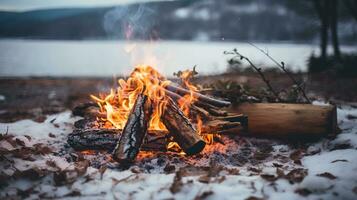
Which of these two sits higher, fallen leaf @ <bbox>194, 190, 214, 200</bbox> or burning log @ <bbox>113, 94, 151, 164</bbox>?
burning log @ <bbox>113, 94, 151, 164</bbox>

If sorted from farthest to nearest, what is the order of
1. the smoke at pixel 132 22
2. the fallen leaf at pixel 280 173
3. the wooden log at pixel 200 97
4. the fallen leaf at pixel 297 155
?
the smoke at pixel 132 22 < the wooden log at pixel 200 97 < the fallen leaf at pixel 297 155 < the fallen leaf at pixel 280 173

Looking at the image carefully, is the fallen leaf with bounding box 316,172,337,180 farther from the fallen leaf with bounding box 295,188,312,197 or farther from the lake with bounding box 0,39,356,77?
the lake with bounding box 0,39,356,77

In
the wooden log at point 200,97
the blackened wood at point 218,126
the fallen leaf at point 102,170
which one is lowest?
the fallen leaf at point 102,170

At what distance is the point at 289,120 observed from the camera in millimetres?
5465

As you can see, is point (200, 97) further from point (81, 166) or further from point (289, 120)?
point (81, 166)

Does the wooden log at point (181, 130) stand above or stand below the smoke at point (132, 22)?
below

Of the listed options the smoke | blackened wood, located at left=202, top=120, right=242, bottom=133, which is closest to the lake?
the smoke

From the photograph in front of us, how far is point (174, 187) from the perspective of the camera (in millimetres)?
3691

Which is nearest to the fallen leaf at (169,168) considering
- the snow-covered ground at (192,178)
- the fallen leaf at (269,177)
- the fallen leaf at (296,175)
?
the snow-covered ground at (192,178)

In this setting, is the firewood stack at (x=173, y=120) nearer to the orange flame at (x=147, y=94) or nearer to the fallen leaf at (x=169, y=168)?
the orange flame at (x=147, y=94)

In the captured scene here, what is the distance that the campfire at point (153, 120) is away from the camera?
462cm

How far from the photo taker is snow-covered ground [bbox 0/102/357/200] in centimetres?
363

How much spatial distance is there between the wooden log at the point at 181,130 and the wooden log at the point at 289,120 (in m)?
1.26

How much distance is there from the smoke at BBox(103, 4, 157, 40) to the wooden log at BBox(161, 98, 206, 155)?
7.10 ft
